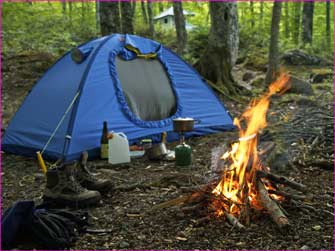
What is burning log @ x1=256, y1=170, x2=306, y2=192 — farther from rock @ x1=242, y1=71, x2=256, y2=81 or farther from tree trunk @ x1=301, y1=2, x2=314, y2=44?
tree trunk @ x1=301, y1=2, x2=314, y2=44

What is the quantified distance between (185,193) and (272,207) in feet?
2.88

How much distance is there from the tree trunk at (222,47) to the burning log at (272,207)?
6068mm

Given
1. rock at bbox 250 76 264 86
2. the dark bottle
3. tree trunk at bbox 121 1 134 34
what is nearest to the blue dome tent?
the dark bottle

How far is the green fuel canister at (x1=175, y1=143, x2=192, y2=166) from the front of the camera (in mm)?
4814

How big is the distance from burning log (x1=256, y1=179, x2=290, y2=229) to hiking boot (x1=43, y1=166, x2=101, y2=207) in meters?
1.29

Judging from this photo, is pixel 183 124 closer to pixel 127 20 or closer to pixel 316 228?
pixel 316 228

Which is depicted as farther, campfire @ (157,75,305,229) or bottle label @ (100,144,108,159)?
bottle label @ (100,144,108,159)

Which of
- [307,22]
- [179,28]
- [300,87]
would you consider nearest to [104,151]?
[300,87]

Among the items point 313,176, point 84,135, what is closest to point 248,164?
point 313,176

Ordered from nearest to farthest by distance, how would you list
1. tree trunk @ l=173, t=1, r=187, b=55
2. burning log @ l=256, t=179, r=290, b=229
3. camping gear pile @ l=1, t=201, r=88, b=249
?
camping gear pile @ l=1, t=201, r=88, b=249
burning log @ l=256, t=179, r=290, b=229
tree trunk @ l=173, t=1, r=187, b=55

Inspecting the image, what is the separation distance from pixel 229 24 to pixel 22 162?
534cm

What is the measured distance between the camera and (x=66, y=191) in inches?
131

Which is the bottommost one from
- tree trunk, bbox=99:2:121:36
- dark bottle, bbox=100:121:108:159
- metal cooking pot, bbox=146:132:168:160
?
metal cooking pot, bbox=146:132:168:160

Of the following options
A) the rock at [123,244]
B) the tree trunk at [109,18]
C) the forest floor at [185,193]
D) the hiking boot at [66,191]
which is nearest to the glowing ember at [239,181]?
the forest floor at [185,193]
